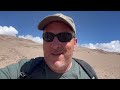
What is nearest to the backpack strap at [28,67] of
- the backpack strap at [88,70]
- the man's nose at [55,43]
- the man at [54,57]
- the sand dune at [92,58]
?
the man at [54,57]

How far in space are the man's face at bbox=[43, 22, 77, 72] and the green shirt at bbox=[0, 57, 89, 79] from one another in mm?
39

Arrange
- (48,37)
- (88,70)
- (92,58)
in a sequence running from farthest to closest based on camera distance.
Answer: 1. (92,58)
2. (88,70)
3. (48,37)

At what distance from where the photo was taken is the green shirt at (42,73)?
1.71 m

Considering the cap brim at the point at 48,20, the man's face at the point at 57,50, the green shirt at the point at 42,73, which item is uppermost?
the cap brim at the point at 48,20

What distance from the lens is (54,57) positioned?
1743 millimetres

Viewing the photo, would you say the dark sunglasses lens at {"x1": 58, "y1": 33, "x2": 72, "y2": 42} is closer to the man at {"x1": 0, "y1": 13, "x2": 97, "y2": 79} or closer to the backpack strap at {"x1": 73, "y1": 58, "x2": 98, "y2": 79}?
the man at {"x1": 0, "y1": 13, "x2": 97, "y2": 79}

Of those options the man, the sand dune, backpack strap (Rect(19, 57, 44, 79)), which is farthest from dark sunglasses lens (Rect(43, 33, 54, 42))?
the sand dune

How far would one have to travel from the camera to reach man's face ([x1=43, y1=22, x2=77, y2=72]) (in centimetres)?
172

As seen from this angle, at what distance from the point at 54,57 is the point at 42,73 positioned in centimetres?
13

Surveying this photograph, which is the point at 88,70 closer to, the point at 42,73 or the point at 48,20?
the point at 42,73

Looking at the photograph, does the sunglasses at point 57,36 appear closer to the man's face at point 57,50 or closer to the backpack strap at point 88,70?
the man's face at point 57,50

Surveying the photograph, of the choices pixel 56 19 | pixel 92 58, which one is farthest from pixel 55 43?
pixel 92 58

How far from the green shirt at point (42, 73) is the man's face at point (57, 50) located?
4 cm
